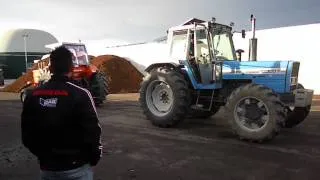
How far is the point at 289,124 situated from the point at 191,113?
2888 millimetres

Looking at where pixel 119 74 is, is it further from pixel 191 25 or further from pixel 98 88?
pixel 191 25

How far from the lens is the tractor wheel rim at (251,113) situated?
964cm

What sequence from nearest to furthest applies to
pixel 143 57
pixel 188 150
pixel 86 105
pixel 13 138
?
pixel 86 105 < pixel 188 150 < pixel 13 138 < pixel 143 57

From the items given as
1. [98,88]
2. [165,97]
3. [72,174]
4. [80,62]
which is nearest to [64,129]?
[72,174]

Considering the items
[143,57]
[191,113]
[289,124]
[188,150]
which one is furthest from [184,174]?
[143,57]

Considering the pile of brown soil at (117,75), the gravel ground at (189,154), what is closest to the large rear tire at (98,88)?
the gravel ground at (189,154)

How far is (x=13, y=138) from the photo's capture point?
10.4 m

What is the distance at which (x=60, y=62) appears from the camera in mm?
3529

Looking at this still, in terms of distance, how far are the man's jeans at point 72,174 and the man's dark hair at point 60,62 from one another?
733 mm

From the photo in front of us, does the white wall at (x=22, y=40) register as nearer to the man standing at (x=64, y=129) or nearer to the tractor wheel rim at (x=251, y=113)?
the tractor wheel rim at (x=251, y=113)

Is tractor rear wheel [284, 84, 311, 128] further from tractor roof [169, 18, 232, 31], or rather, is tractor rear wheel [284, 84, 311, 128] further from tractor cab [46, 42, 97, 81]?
tractor cab [46, 42, 97, 81]

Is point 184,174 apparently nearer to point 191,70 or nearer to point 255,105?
point 255,105

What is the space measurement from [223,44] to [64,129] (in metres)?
8.72

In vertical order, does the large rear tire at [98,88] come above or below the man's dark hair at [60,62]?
below
